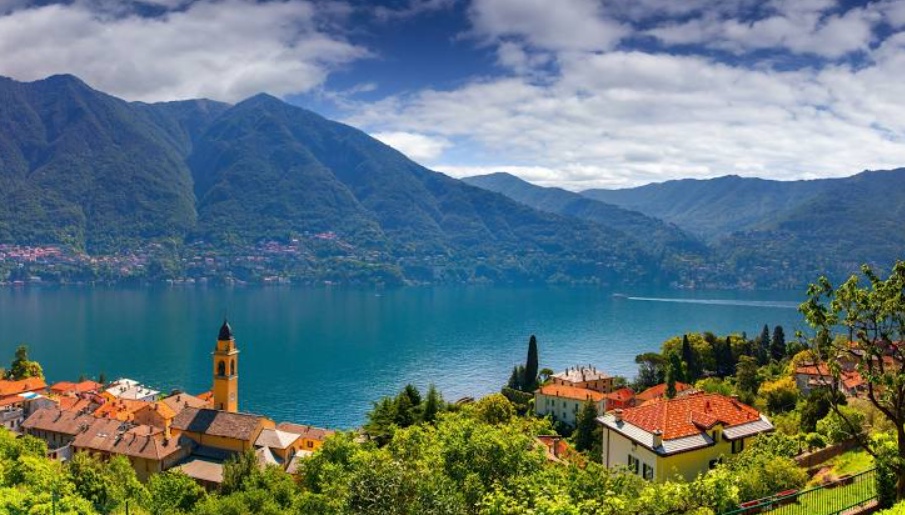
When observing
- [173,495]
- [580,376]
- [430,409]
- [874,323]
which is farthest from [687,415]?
[580,376]

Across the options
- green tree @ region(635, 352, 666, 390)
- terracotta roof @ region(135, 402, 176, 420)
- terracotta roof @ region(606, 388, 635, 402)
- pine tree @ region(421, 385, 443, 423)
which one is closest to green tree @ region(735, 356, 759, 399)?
terracotta roof @ region(606, 388, 635, 402)

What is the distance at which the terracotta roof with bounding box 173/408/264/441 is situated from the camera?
3978 cm

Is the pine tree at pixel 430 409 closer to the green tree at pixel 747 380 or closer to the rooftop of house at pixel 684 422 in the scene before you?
the rooftop of house at pixel 684 422

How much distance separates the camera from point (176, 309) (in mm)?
150875

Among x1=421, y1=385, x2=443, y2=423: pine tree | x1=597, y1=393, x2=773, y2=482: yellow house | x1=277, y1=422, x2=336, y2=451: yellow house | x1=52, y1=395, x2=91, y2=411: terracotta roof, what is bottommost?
x1=52, y1=395, x2=91, y2=411: terracotta roof

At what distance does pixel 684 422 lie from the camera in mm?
23609

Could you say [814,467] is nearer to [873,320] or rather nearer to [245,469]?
[873,320]

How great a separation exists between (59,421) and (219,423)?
14407 mm

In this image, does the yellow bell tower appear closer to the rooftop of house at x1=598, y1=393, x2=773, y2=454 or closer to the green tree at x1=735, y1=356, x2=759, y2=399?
the rooftop of house at x1=598, y1=393, x2=773, y2=454

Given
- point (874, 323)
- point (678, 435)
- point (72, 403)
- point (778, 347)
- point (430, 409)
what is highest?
point (874, 323)

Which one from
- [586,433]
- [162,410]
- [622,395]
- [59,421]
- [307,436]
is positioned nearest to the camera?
[586,433]

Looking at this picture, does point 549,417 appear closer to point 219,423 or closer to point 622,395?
point 219,423

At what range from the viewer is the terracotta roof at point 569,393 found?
56.4 m

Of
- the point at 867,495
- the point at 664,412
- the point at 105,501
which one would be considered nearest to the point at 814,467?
the point at 664,412
